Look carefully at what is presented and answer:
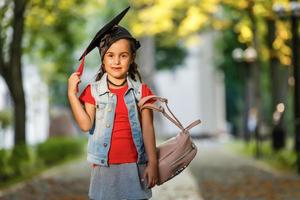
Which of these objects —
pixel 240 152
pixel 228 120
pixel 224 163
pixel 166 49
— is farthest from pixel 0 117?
pixel 228 120

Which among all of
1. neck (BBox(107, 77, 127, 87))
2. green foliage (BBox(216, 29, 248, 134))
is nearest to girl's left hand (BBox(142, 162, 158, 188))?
neck (BBox(107, 77, 127, 87))

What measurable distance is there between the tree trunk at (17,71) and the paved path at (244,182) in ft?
12.9

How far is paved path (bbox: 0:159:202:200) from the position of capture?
495 inches

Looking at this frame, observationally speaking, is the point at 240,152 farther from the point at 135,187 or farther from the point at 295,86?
the point at 135,187

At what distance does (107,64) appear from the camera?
17.3 ft

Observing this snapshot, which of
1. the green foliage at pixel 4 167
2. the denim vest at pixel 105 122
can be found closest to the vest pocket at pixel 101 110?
the denim vest at pixel 105 122

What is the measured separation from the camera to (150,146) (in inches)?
206

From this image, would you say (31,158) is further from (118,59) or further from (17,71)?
(118,59)

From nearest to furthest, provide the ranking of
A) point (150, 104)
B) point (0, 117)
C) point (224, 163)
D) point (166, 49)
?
1. point (150, 104)
2. point (224, 163)
3. point (0, 117)
4. point (166, 49)

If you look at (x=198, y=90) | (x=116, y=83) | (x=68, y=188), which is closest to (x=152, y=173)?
(x=116, y=83)

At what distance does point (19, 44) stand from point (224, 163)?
663cm

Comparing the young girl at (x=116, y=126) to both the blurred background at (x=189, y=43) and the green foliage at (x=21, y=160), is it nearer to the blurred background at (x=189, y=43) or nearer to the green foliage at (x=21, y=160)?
the blurred background at (x=189, y=43)

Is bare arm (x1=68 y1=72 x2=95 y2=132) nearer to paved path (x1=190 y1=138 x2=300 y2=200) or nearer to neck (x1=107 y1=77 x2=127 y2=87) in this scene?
neck (x1=107 y1=77 x2=127 y2=87)

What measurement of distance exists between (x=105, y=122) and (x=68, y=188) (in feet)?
31.1
